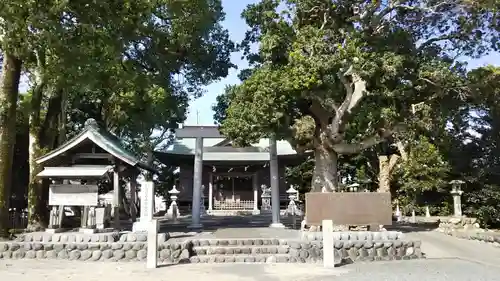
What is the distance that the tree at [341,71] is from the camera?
13766 mm

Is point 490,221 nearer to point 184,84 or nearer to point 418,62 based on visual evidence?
point 418,62

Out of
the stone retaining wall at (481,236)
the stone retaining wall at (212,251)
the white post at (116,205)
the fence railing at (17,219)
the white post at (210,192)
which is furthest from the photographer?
the white post at (210,192)

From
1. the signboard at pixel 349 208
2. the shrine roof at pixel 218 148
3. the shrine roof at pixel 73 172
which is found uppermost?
the shrine roof at pixel 218 148

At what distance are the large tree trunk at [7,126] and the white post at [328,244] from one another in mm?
9292

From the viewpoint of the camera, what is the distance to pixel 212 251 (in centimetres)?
1208

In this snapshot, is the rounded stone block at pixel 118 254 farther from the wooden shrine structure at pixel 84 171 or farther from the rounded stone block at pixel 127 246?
the wooden shrine structure at pixel 84 171

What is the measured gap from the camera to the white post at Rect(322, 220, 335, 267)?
10539mm

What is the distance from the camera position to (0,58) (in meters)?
16.0

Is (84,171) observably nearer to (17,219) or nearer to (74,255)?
(74,255)

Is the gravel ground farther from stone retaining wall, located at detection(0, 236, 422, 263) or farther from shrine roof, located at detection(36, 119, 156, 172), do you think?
shrine roof, located at detection(36, 119, 156, 172)

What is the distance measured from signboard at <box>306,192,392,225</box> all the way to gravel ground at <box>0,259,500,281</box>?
1.68 m

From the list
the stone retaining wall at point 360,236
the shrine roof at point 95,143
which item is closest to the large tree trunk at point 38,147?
the shrine roof at point 95,143

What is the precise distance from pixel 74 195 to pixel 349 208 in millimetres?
8367

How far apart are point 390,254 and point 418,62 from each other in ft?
22.7
